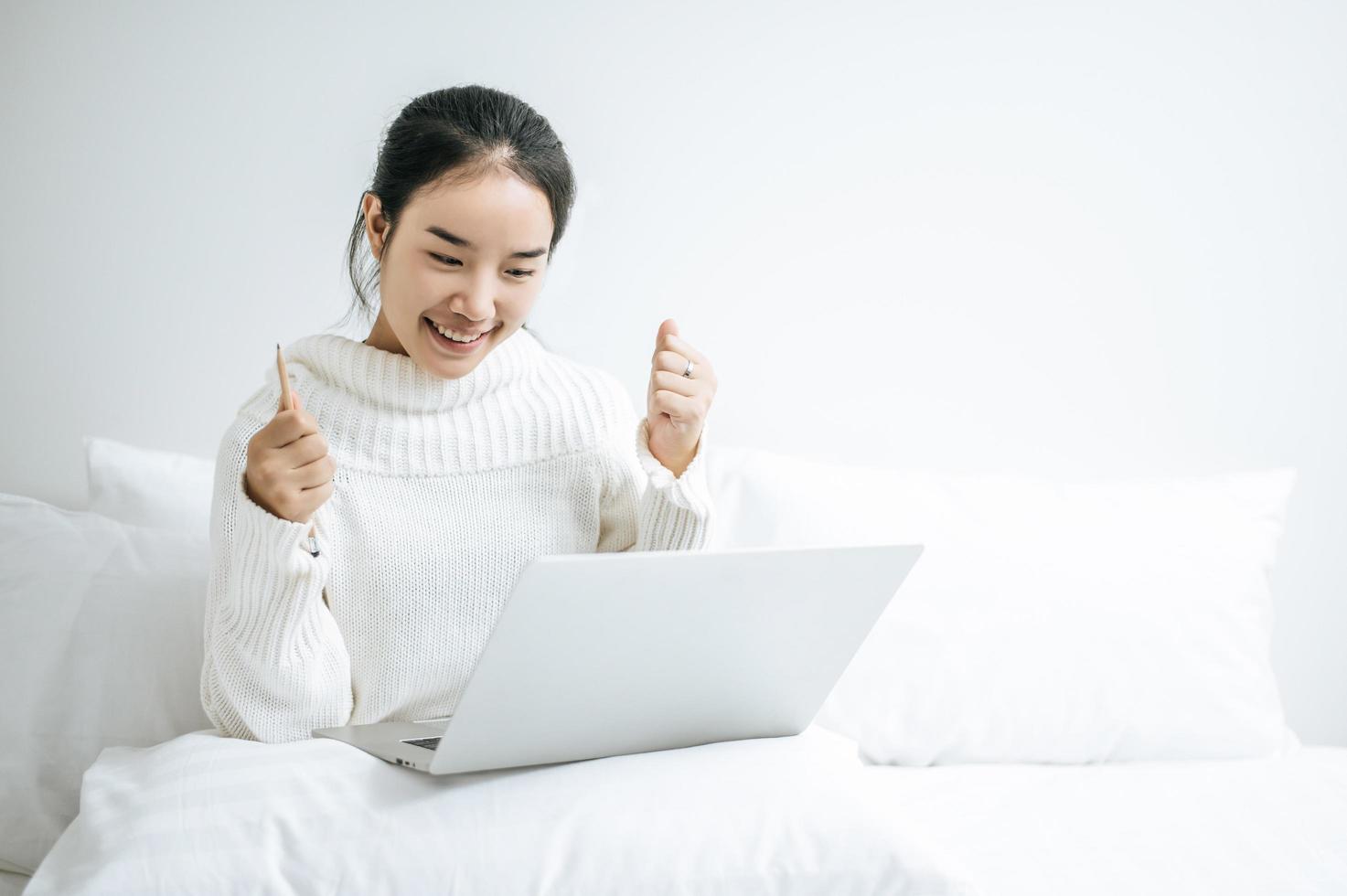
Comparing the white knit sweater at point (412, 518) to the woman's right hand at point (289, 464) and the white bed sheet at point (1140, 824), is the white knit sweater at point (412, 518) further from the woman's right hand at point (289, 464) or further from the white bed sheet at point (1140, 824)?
the white bed sheet at point (1140, 824)

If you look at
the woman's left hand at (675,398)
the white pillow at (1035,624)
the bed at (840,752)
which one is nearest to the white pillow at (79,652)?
the bed at (840,752)

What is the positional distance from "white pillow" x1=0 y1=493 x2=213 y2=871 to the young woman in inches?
4.7

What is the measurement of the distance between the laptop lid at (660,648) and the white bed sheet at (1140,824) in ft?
0.43

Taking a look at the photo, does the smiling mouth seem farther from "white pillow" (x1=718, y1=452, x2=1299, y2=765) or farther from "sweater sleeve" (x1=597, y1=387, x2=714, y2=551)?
"white pillow" (x1=718, y1=452, x2=1299, y2=765)

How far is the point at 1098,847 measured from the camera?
1.22 metres

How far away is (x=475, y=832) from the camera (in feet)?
2.75

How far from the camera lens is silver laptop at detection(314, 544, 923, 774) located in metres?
0.81

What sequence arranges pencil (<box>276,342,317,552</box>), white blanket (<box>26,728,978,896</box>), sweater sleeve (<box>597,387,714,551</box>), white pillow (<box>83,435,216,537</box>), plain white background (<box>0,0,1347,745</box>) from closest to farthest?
white blanket (<box>26,728,978,896</box>) < pencil (<box>276,342,317,552</box>) < sweater sleeve (<box>597,387,714,551</box>) < white pillow (<box>83,435,216,537</box>) < plain white background (<box>0,0,1347,745</box>)

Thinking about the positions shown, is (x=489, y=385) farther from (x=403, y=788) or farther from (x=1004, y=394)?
(x=1004, y=394)

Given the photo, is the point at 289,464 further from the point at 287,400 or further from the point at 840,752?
the point at 840,752

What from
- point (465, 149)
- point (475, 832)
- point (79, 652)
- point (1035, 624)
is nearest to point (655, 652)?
point (475, 832)

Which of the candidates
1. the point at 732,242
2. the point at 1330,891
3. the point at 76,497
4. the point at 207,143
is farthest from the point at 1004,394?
the point at 76,497

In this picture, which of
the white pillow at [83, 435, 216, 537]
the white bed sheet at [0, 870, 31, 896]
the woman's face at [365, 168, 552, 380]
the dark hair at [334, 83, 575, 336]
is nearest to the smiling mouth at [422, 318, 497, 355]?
the woman's face at [365, 168, 552, 380]

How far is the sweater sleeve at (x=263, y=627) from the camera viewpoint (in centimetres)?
103
